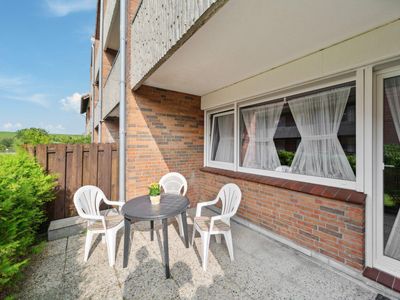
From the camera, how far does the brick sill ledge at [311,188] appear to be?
2301 millimetres

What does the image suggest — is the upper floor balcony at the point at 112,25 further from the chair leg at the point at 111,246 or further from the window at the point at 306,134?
the chair leg at the point at 111,246

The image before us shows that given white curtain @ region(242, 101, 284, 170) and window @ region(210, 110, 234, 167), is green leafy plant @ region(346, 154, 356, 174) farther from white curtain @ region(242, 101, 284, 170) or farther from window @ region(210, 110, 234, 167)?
window @ region(210, 110, 234, 167)

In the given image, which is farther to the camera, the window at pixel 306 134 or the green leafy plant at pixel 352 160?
the window at pixel 306 134

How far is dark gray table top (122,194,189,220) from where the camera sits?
2.38m

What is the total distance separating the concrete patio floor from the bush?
1.35 feet

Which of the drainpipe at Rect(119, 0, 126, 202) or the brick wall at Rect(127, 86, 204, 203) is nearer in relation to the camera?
the drainpipe at Rect(119, 0, 126, 202)

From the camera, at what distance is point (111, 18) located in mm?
5711

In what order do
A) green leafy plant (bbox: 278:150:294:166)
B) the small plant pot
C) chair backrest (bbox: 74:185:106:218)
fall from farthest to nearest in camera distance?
green leafy plant (bbox: 278:150:294:166) → chair backrest (bbox: 74:185:106:218) → the small plant pot

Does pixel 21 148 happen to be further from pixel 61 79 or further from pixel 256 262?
pixel 61 79

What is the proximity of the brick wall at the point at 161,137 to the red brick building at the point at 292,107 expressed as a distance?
3 centimetres

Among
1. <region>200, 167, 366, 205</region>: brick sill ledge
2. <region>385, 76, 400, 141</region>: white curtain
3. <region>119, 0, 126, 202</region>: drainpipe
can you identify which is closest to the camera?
<region>385, 76, 400, 141</region>: white curtain

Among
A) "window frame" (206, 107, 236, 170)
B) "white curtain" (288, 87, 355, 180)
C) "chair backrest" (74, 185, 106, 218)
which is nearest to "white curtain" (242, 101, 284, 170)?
"white curtain" (288, 87, 355, 180)

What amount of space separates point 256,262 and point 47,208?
12.7ft

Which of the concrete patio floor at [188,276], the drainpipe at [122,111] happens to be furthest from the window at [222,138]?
the drainpipe at [122,111]
